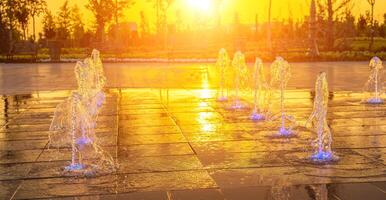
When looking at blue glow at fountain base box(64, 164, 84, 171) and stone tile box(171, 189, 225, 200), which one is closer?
stone tile box(171, 189, 225, 200)

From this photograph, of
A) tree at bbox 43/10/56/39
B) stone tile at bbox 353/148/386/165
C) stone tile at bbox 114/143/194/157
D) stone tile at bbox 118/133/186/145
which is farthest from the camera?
tree at bbox 43/10/56/39

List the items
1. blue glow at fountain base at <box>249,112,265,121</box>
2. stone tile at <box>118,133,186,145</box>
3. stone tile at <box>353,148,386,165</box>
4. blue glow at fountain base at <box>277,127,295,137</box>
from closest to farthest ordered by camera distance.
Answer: stone tile at <box>353,148,386,165</box>
stone tile at <box>118,133,186,145</box>
blue glow at fountain base at <box>277,127,295,137</box>
blue glow at fountain base at <box>249,112,265,121</box>

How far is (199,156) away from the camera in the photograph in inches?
265

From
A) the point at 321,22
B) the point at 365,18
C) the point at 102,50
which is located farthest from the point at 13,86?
the point at 365,18

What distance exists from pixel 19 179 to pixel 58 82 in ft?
42.2

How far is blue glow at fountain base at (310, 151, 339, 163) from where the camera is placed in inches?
252

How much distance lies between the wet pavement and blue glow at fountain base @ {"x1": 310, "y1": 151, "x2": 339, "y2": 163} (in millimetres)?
105

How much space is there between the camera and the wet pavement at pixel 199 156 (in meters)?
5.28

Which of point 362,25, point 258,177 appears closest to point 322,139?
point 258,177

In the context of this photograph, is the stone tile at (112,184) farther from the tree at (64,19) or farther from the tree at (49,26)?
the tree at (64,19)

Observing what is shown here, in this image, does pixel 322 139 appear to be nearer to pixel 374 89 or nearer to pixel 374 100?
pixel 374 100

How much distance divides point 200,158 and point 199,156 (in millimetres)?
110

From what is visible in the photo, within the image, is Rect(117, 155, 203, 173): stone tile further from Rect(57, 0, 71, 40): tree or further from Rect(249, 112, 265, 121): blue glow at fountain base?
Rect(57, 0, 71, 40): tree

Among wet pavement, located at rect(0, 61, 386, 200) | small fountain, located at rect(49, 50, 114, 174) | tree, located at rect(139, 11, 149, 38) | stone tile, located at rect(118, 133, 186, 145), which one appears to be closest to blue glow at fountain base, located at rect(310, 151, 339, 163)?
wet pavement, located at rect(0, 61, 386, 200)
